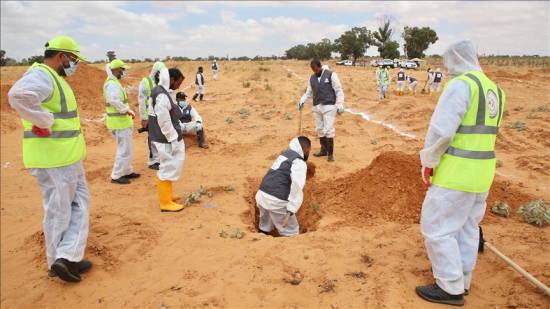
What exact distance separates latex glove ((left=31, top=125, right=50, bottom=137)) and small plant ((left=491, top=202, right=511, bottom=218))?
198 inches

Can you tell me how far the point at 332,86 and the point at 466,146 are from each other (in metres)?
4.59

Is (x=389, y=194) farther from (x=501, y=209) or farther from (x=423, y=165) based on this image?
(x=423, y=165)

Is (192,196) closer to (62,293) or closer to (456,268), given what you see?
(62,293)

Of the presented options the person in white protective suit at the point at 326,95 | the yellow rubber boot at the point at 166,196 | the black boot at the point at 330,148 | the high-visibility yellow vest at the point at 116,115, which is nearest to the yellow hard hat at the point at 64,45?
the yellow rubber boot at the point at 166,196

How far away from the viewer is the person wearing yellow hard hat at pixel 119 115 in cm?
613

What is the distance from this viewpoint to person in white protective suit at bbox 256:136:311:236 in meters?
4.50

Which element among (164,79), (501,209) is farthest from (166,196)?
(501,209)

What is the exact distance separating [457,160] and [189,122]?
697 cm

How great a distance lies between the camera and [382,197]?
5.23 m

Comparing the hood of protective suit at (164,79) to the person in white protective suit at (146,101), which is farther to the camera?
the person in white protective suit at (146,101)

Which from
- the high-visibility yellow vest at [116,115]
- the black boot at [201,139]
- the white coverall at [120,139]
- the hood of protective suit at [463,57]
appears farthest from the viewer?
the black boot at [201,139]

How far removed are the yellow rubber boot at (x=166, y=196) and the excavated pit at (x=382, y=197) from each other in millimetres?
1035

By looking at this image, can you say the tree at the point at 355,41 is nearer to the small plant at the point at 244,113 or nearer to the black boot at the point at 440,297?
the small plant at the point at 244,113

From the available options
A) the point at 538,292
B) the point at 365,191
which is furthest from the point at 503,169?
the point at 538,292
